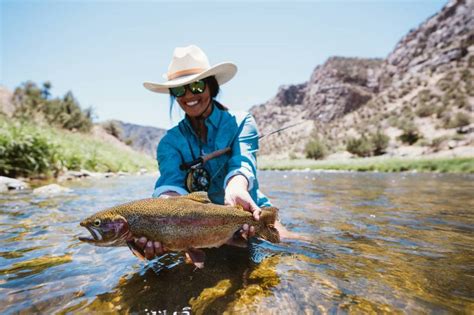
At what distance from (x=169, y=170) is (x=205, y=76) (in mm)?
1254

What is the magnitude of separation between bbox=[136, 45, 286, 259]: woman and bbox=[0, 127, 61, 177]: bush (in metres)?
9.57

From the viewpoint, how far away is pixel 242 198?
306 cm

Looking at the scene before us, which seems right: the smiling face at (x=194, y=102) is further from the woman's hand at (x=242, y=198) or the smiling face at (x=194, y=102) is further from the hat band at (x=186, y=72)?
the woman's hand at (x=242, y=198)

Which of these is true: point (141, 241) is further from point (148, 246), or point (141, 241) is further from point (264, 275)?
point (264, 275)

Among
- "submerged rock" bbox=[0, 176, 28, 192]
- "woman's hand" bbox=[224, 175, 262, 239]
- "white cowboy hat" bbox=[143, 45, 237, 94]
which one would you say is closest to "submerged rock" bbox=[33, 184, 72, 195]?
"submerged rock" bbox=[0, 176, 28, 192]

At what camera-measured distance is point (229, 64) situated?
381 centimetres

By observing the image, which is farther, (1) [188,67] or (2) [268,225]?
(1) [188,67]

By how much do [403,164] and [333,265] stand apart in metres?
20.9

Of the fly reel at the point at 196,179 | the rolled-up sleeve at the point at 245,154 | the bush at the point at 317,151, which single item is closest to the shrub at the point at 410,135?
the bush at the point at 317,151

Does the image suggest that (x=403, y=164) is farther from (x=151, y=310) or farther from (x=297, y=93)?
(x=297, y=93)

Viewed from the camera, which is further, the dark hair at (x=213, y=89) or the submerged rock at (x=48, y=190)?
the submerged rock at (x=48, y=190)

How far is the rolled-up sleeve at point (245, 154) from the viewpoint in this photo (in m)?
3.59

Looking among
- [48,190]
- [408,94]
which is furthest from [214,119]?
[408,94]

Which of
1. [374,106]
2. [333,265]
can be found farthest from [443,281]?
[374,106]
